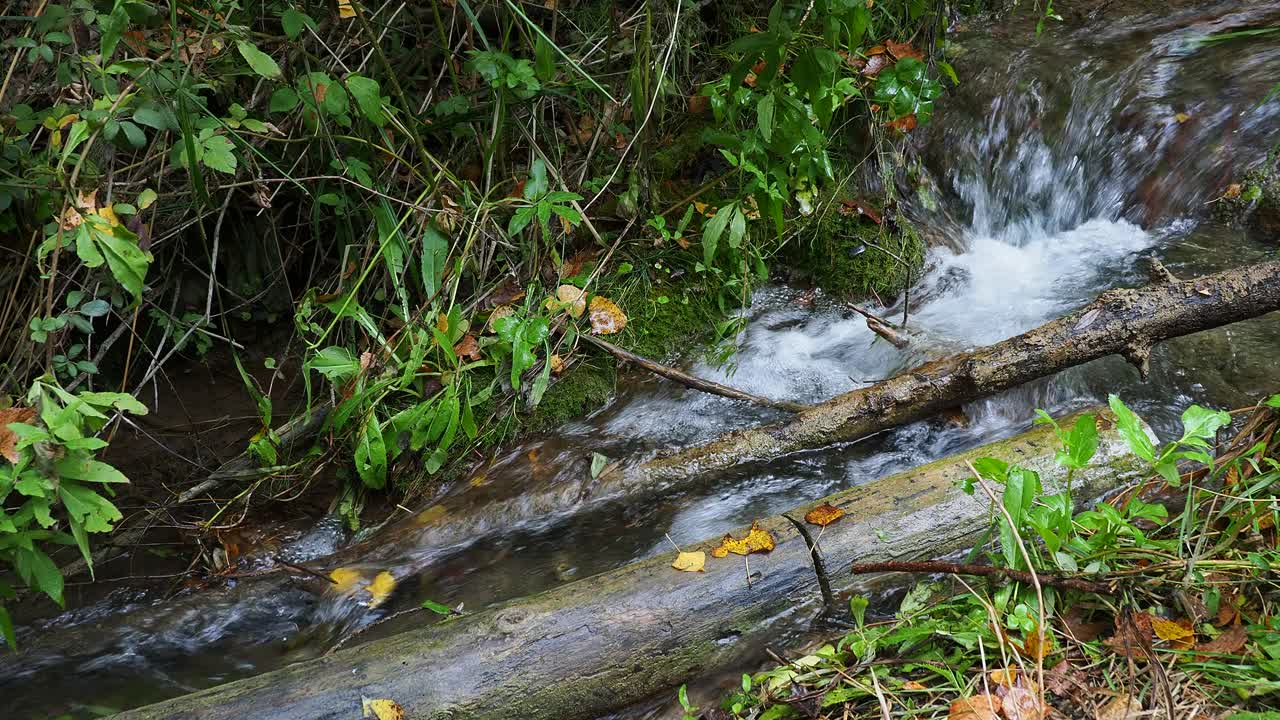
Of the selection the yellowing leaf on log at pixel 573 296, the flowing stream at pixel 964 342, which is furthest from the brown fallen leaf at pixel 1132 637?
the yellowing leaf on log at pixel 573 296

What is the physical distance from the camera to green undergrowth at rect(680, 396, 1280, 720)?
163 centimetres

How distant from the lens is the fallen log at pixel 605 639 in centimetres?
187

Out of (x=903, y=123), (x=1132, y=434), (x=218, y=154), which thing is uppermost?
(x=218, y=154)

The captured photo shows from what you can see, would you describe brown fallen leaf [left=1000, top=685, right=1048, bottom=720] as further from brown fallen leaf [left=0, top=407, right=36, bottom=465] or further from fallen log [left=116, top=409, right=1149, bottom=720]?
brown fallen leaf [left=0, top=407, right=36, bottom=465]

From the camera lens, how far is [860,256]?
3838 millimetres

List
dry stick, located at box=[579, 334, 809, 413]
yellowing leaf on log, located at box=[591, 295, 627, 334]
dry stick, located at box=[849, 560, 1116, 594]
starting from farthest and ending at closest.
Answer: yellowing leaf on log, located at box=[591, 295, 627, 334] < dry stick, located at box=[579, 334, 809, 413] < dry stick, located at box=[849, 560, 1116, 594]

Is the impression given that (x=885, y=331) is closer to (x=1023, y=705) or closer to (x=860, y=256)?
(x=860, y=256)

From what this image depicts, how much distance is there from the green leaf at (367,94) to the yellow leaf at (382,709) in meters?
1.84

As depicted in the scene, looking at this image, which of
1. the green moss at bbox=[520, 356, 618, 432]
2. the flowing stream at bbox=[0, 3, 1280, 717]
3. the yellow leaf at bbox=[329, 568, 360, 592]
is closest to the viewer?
the flowing stream at bbox=[0, 3, 1280, 717]

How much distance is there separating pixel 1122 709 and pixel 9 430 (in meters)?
2.63

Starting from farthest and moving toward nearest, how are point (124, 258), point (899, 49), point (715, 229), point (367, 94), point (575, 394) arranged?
1. point (899, 49)
2. point (575, 394)
3. point (715, 229)
4. point (367, 94)
5. point (124, 258)

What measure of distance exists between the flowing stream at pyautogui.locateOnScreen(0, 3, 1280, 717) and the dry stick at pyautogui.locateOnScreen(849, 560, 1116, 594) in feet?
2.63

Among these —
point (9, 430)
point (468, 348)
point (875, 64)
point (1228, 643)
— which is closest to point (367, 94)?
point (468, 348)

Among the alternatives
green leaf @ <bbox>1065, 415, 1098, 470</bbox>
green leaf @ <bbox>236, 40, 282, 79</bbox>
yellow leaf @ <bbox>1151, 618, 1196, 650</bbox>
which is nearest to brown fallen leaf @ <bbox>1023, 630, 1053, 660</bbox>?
yellow leaf @ <bbox>1151, 618, 1196, 650</bbox>
